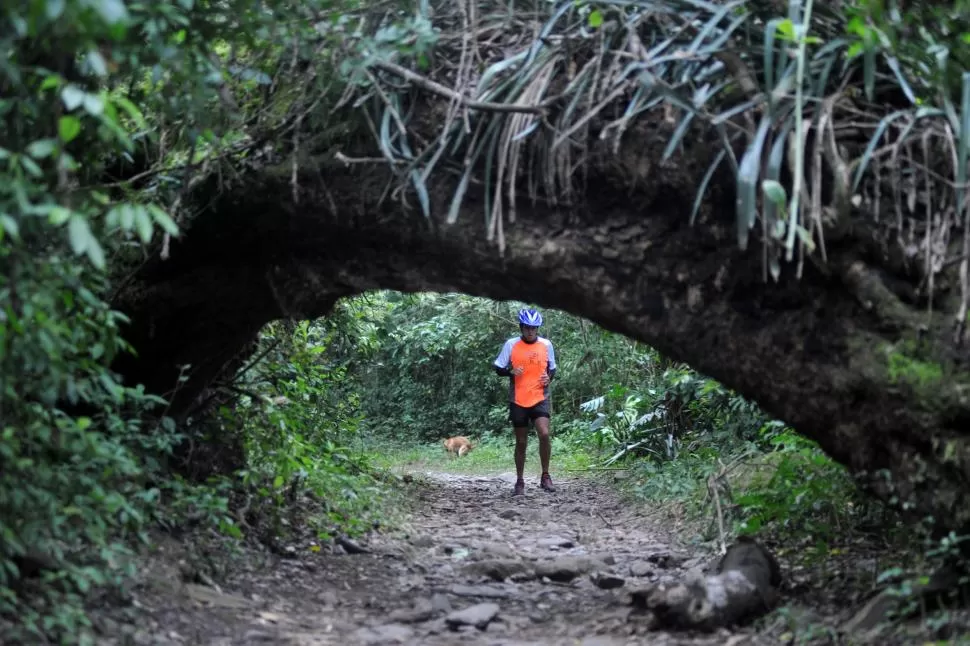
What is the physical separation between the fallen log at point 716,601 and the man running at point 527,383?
15.3 ft

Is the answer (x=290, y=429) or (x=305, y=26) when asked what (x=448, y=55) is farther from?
(x=290, y=429)

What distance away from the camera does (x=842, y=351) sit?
3811mm

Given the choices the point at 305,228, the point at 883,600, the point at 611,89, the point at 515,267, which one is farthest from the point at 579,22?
the point at 883,600

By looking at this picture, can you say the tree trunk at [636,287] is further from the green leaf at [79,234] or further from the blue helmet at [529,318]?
the blue helmet at [529,318]

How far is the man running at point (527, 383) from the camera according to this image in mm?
8969

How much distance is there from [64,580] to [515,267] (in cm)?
228

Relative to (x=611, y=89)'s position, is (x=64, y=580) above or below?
below

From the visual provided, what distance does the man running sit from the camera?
29.4 feet

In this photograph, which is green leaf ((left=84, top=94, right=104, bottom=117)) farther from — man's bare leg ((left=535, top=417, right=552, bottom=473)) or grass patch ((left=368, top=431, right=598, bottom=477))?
grass patch ((left=368, top=431, right=598, bottom=477))

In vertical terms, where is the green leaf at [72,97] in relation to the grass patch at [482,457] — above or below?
above

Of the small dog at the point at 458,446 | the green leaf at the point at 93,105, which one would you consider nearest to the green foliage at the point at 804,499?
the green leaf at the point at 93,105

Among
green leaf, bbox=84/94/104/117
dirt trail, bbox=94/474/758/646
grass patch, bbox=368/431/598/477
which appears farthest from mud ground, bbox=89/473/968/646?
grass patch, bbox=368/431/598/477

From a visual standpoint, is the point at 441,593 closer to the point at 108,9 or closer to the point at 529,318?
the point at 108,9

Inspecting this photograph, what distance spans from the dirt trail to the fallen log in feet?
0.25
